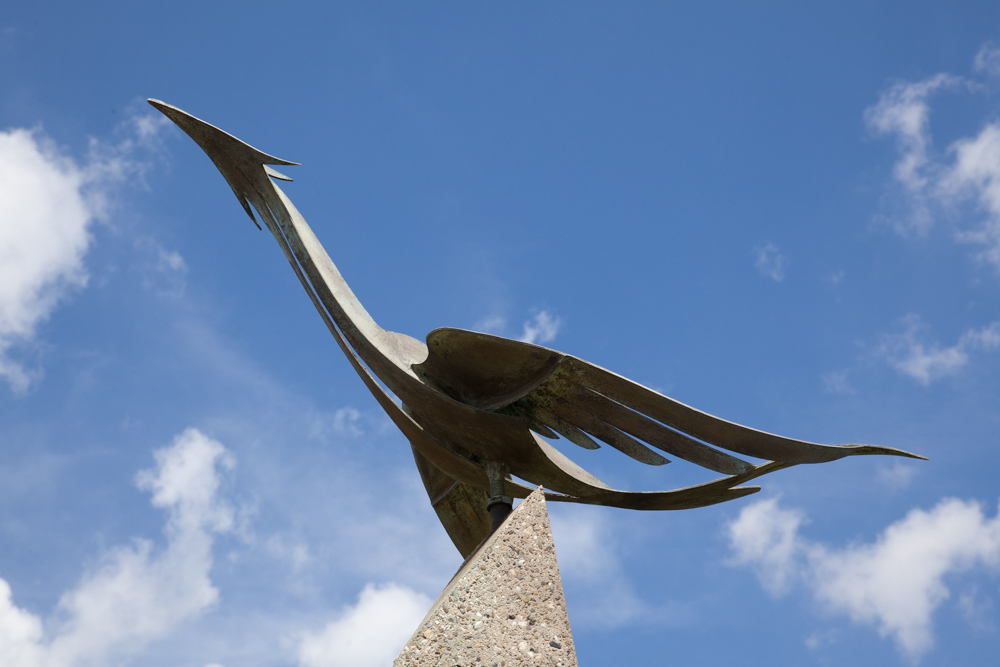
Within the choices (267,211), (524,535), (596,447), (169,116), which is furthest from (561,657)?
(169,116)

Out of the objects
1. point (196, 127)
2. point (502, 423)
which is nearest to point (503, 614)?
point (502, 423)

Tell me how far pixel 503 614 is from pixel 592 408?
4.91 ft

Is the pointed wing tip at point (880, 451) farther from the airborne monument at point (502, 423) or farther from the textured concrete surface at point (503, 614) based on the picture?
the textured concrete surface at point (503, 614)

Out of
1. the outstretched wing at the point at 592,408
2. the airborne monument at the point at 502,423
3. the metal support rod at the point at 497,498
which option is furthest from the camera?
the metal support rod at the point at 497,498

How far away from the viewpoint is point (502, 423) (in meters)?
5.75

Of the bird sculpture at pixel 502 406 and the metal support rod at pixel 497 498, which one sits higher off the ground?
the bird sculpture at pixel 502 406

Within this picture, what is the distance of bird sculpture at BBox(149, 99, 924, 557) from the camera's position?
5.56 m

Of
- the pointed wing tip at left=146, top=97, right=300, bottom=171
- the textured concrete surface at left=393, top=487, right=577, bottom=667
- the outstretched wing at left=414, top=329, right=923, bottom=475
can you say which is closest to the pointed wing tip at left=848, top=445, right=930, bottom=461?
the outstretched wing at left=414, top=329, right=923, bottom=475

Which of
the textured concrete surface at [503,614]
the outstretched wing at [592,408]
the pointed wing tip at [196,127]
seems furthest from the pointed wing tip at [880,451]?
the pointed wing tip at [196,127]

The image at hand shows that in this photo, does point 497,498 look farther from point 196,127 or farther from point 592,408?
point 196,127

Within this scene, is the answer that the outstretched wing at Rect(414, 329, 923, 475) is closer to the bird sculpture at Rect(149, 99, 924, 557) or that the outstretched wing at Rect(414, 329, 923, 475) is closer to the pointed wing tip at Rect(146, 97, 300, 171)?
the bird sculpture at Rect(149, 99, 924, 557)

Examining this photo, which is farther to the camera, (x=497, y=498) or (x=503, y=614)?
(x=497, y=498)

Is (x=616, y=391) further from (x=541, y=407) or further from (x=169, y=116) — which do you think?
(x=169, y=116)

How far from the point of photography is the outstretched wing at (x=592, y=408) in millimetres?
5516
